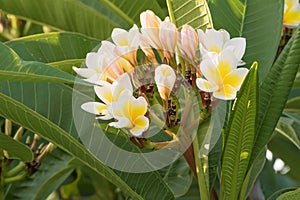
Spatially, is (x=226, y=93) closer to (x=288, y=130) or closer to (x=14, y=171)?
(x=288, y=130)

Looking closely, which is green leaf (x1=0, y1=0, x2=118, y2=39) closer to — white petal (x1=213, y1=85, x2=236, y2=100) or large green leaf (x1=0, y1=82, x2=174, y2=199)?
large green leaf (x1=0, y1=82, x2=174, y2=199)

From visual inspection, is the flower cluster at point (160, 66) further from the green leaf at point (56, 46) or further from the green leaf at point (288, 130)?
the green leaf at point (288, 130)

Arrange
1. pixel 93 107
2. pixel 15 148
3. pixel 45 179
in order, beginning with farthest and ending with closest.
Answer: pixel 45 179 < pixel 15 148 < pixel 93 107

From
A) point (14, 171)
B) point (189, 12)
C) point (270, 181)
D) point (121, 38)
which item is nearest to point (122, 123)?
point (121, 38)

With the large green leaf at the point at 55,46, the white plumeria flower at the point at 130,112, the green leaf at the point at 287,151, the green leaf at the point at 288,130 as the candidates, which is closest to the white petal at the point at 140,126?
the white plumeria flower at the point at 130,112

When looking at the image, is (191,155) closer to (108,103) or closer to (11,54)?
(108,103)

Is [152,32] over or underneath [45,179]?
over

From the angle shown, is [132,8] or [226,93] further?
[132,8]
